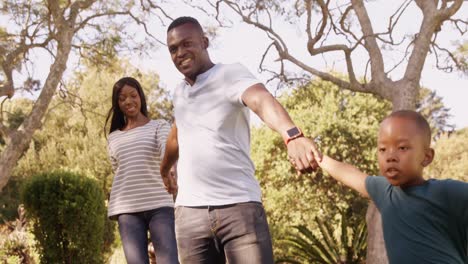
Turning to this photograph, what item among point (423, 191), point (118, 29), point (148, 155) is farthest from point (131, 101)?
point (118, 29)

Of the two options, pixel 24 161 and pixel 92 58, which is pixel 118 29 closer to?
pixel 92 58

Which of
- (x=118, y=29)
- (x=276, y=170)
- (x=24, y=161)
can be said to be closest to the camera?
(x=118, y=29)

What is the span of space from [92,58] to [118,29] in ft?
3.21

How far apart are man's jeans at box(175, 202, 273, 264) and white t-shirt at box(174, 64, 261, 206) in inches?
1.4

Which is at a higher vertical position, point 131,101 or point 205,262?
point 131,101

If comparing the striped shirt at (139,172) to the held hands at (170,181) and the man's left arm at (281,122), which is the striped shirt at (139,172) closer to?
the held hands at (170,181)

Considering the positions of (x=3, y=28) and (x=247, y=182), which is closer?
(x=247, y=182)

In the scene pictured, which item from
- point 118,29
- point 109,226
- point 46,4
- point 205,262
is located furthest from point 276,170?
point 205,262

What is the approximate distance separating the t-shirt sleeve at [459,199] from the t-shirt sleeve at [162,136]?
2292 millimetres

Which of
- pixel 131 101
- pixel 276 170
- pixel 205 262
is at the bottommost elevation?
pixel 205 262

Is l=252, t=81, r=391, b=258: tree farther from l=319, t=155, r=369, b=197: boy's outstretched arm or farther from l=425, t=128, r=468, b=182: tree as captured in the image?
l=319, t=155, r=369, b=197: boy's outstretched arm

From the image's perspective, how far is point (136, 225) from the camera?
165 inches

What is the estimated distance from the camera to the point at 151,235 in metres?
4.17

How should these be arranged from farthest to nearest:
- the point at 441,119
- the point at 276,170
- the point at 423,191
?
the point at 441,119
the point at 276,170
the point at 423,191
